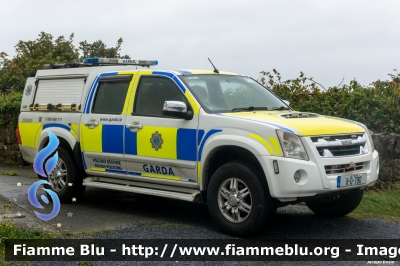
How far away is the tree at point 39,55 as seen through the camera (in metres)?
19.4

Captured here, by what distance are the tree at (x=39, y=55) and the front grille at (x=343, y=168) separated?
45.4 feet

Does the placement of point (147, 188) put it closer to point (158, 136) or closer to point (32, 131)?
point (158, 136)

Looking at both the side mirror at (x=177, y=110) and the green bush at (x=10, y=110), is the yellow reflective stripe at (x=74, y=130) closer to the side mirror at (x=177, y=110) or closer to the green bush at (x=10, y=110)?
the side mirror at (x=177, y=110)

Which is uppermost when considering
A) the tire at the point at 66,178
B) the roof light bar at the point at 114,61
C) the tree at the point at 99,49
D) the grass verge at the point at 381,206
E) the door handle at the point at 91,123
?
the tree at the point at 99,49

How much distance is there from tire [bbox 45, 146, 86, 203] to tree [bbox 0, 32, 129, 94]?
34.2 feet

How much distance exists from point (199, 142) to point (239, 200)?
862 mm

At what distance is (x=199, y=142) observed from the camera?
7117 millimetres

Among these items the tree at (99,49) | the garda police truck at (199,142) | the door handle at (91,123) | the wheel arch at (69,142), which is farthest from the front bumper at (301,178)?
the tree at (99,49)

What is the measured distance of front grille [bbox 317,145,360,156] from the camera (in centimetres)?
646

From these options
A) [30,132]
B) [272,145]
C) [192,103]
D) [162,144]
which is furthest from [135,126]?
[30,132]

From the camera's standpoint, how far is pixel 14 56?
2095 cm

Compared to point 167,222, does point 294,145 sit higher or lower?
higher

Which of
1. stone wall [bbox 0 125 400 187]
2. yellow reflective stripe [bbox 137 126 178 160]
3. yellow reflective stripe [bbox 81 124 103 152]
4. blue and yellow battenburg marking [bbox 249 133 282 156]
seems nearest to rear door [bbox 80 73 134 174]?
yellow reflective stripe [bbox 81 124 103 152]

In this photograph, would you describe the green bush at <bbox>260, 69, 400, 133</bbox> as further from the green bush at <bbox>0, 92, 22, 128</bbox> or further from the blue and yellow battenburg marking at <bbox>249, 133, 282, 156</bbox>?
the green bush at <bbox>0, 92, 22, 128</bbox>
